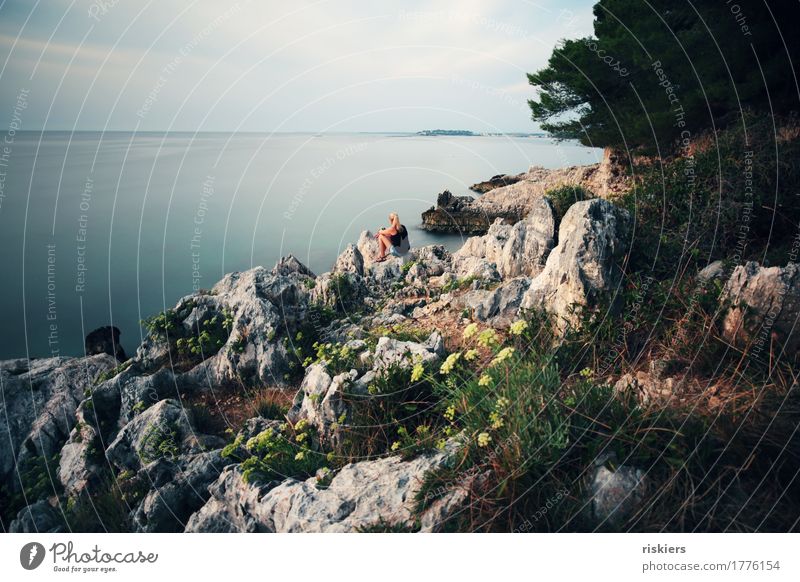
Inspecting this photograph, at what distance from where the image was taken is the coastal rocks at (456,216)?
102 feet

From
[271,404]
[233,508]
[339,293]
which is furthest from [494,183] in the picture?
[233,508]

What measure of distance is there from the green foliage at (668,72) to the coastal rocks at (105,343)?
1445cm

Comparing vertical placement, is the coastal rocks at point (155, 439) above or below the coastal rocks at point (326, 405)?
below

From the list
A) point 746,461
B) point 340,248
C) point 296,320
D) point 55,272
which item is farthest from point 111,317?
point 746,461

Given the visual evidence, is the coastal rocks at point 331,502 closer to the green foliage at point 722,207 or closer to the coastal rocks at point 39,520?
the coastal rocks at point 39,520

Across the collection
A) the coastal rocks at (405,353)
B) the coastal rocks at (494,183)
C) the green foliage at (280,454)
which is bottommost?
the green foliage at (280,454)

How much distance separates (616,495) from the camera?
3.79 metres

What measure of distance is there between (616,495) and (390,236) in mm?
11445

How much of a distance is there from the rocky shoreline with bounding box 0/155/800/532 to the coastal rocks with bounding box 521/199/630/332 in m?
0.02

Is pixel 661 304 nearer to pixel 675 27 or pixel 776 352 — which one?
pixel 776 352

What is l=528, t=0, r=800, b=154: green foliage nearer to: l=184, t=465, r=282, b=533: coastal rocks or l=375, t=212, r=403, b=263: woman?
l=375, t=212, r=403, b=263: woman

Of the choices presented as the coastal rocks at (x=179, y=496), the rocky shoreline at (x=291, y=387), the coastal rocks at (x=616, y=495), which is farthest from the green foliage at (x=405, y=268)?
the coastal rocks at (x=616, y=495)

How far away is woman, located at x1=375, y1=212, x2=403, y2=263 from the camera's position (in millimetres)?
14406

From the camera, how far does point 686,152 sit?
593 inches
